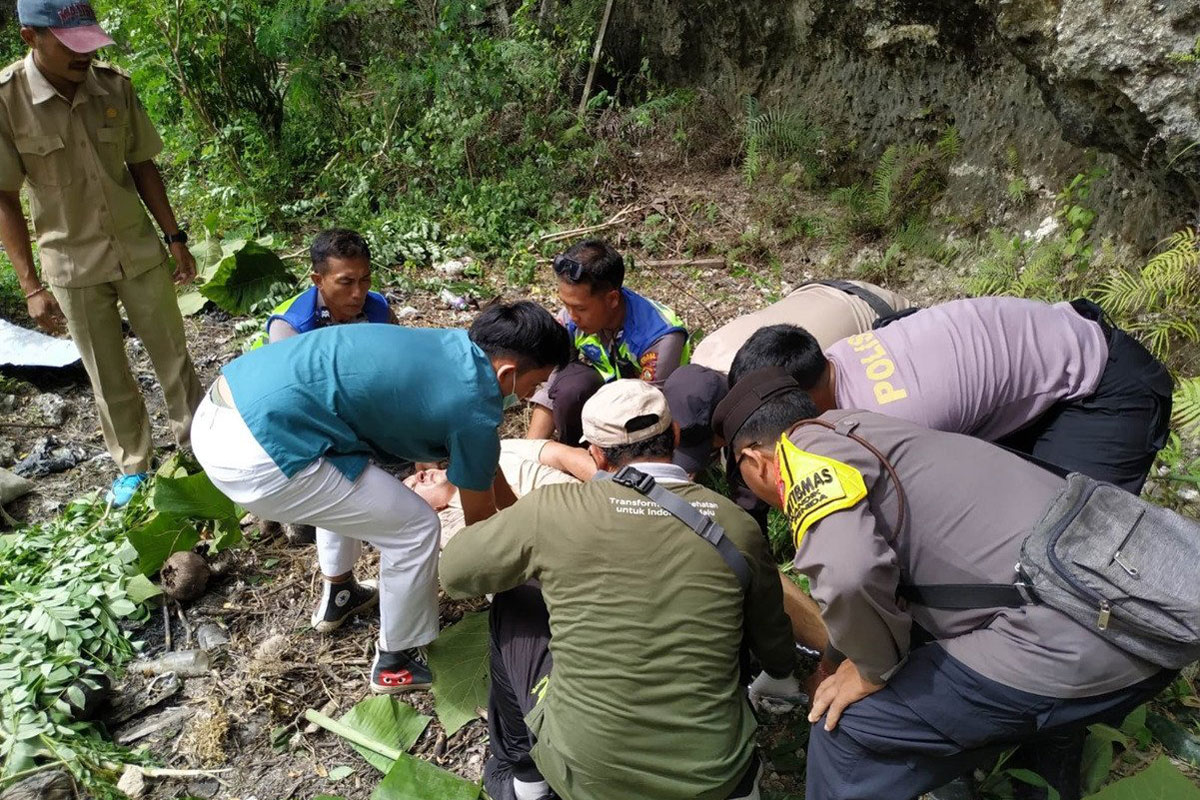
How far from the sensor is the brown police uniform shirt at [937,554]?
1888 millimetres

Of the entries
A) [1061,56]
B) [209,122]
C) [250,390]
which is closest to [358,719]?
[250,390]

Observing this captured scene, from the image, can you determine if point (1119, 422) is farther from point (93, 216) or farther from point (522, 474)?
point (93, 216)

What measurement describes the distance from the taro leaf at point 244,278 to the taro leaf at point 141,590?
2.66m

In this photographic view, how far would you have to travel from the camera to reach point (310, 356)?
2.56 m

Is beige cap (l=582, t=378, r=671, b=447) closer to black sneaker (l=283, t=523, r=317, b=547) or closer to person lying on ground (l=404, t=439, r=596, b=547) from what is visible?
person lying on ground (l=404, t=439, r=596, b=547)

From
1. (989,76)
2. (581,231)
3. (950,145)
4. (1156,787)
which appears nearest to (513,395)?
(1156,787)

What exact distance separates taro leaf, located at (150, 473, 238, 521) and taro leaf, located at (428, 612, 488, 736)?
116 centimetres

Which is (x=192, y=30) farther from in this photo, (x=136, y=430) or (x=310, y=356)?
(x=310, y=356)

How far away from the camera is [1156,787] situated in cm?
206

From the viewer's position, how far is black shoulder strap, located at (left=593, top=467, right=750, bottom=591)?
81.9 inches

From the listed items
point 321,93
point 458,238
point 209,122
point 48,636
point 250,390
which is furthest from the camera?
point 321,93

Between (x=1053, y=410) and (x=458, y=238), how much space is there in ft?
15.0

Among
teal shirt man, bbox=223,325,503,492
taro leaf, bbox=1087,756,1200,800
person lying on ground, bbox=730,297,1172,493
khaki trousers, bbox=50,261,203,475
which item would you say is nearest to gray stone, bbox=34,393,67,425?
khaki trousers, bbox=50,261,203,475

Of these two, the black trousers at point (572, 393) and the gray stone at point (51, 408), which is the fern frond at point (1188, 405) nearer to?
the black trousers at point (572, 393)
